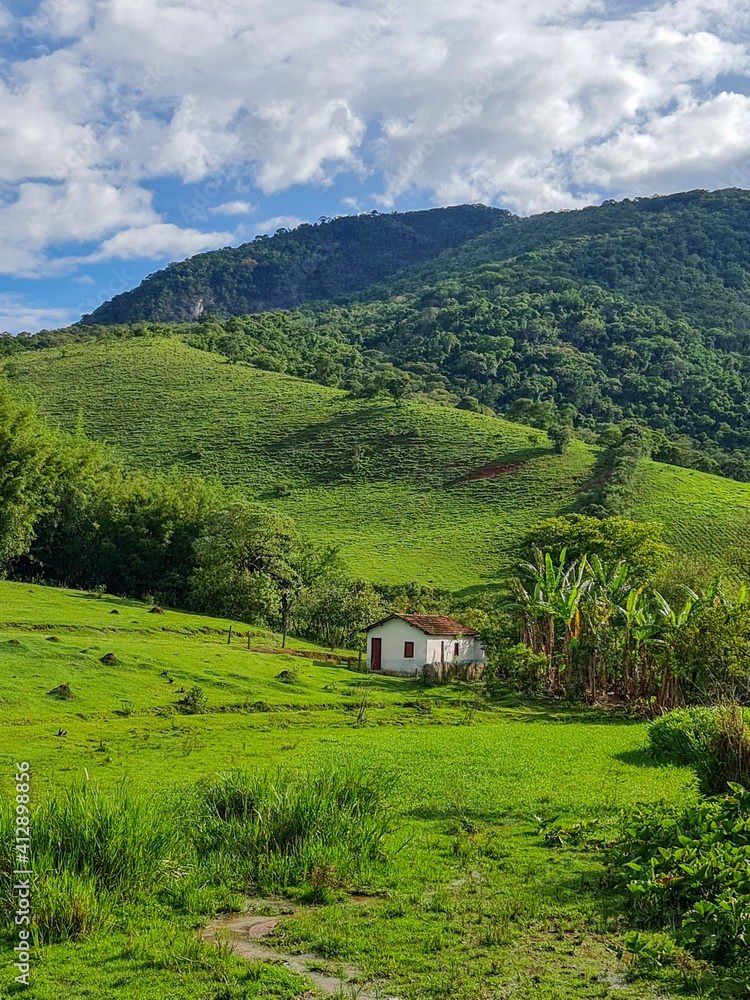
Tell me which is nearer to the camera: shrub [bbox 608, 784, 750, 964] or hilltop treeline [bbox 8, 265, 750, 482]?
shrub [bbox 608, 784, 750, 964]

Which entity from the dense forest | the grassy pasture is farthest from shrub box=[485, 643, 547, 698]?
the dense forest

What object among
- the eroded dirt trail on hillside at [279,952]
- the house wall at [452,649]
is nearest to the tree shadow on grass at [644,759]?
the eroded dirt trail on hillside at [279,952]

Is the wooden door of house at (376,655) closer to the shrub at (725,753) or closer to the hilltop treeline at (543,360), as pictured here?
the shrub at (725,753)

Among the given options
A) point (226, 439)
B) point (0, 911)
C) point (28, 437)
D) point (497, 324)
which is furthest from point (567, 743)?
point (497, 324)

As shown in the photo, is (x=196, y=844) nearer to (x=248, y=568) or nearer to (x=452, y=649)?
(x=452, y=649)

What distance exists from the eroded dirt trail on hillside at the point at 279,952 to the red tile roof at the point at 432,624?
128 ft

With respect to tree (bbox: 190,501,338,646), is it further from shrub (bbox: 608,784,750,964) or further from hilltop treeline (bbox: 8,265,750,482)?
hilltop treeline (bbox: 8,265,750,482)

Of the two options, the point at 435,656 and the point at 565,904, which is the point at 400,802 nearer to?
the point at 565,904

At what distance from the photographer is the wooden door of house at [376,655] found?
5100 cm

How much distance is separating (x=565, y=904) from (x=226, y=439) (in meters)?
93.2

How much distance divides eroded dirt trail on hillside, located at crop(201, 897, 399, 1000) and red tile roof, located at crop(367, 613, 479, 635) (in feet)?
128

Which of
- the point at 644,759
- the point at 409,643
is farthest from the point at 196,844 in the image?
Answer: the point at 409,643

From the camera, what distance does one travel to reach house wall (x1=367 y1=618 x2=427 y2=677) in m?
49.9

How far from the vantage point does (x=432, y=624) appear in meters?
51.1
